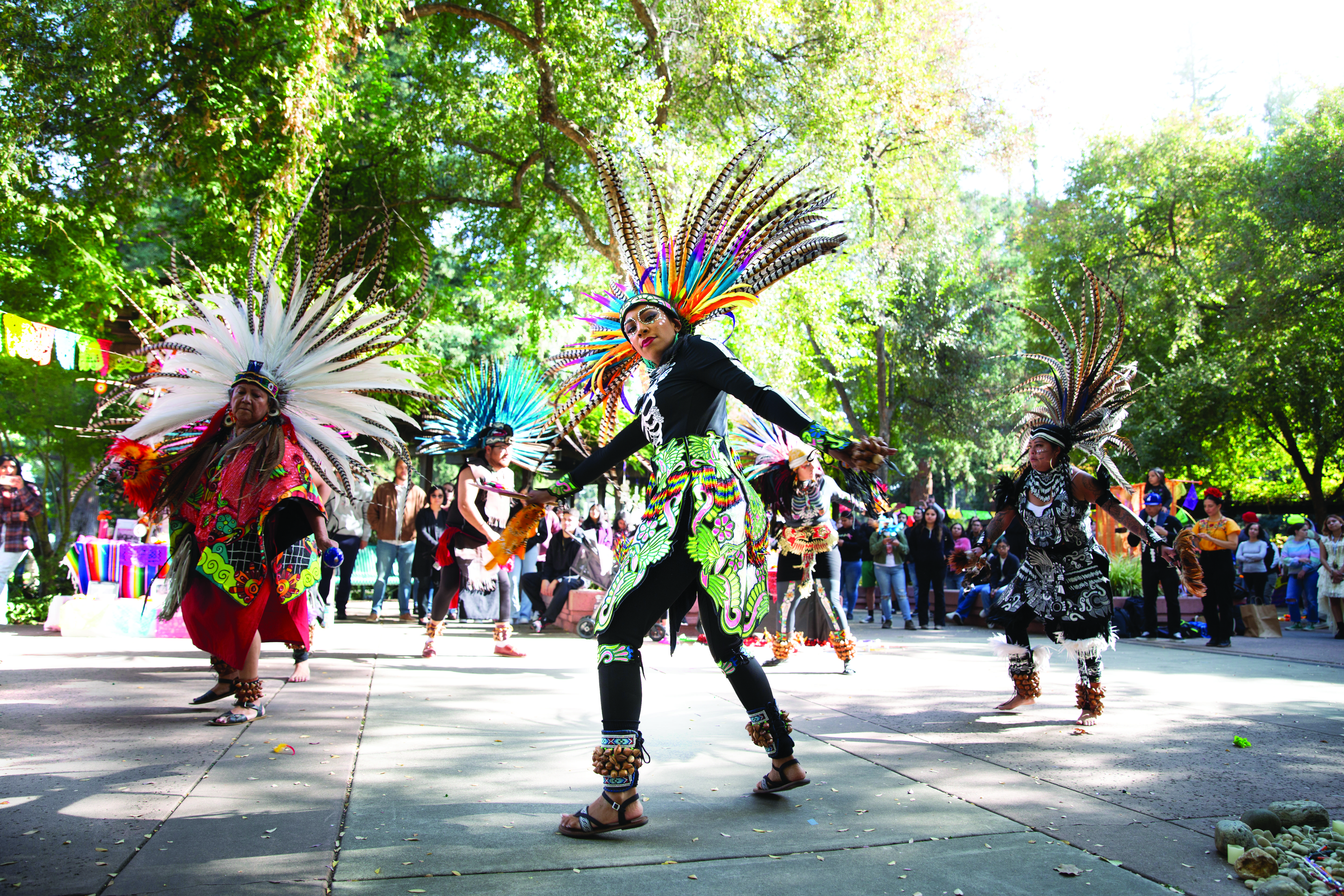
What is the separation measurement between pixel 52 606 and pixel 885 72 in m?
13.6

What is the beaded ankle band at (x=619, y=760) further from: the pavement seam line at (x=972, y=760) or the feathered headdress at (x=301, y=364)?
the feathered headdress at (x=301, y=364)

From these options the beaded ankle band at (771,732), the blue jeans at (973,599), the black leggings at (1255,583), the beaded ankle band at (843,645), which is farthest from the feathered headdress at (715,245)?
the black leggings at (1255,583)


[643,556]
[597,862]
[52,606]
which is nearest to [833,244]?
[643,556]

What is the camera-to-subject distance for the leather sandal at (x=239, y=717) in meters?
5.01

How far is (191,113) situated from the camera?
38.9 ft

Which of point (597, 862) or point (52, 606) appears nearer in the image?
point (597, 862)

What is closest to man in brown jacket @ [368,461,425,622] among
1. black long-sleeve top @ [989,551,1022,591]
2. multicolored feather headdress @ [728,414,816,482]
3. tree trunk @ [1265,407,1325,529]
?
multicolored feather headdress @ [728,414,816,482]

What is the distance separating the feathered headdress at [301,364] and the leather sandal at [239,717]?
4.26ft

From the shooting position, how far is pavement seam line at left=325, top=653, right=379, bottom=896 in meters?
2.78

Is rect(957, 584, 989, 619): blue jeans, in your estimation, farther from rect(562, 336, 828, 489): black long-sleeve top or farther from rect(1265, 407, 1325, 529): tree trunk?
rect(1265, 407, 1325, 529): tree trunk

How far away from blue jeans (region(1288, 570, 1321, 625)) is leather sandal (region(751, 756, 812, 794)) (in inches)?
531

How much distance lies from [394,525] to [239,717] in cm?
760

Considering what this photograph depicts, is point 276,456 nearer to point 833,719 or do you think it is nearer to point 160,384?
point 160,384

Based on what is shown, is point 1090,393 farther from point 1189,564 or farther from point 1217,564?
point 1217,564
